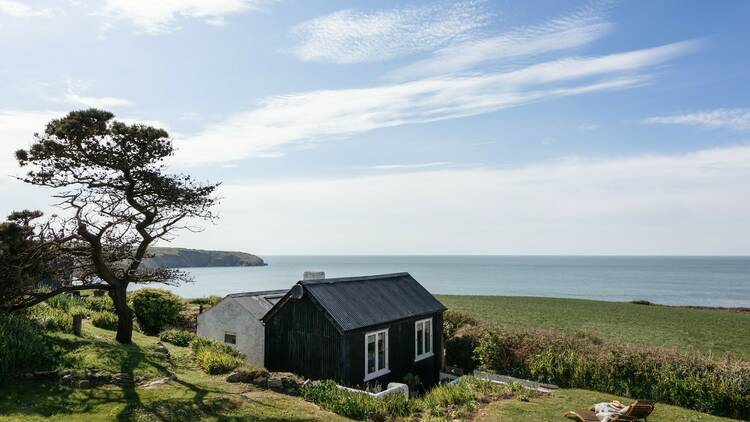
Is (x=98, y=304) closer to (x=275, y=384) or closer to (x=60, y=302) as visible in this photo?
(x=60, y=302)

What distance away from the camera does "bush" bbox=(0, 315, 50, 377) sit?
1571 cm

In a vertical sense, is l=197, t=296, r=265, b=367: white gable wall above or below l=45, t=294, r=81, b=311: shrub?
below

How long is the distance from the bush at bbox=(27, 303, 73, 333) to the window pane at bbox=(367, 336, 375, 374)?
13.1 metres

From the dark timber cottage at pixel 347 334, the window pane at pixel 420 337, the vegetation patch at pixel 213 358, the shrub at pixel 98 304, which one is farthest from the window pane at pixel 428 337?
the shrub at pixel 98 304

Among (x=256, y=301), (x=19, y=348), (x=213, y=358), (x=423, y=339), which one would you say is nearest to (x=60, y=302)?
(x=256, y=301)

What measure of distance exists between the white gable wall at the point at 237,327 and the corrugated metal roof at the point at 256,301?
0.18 meters

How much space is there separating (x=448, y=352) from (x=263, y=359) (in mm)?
10306

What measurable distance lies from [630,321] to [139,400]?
42.4 m

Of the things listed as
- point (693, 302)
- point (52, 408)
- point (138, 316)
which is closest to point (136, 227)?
point (52, 408)

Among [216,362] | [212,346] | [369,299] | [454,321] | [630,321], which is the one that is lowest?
[630,321]

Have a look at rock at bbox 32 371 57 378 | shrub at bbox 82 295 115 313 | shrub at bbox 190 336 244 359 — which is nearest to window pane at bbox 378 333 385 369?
shrub at bbox 190 336 244 359

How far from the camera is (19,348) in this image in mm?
16156

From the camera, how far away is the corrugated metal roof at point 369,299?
2017 cm

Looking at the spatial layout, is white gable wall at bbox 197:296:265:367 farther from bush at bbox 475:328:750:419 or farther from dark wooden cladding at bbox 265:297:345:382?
bush at bbox 475:328:750:419
